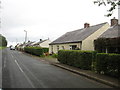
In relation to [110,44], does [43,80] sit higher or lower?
lower

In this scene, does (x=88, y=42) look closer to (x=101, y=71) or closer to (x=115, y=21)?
(x=115, y=21)

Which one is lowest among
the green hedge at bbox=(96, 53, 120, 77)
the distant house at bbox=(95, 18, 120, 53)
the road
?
the road

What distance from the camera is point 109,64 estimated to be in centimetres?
997

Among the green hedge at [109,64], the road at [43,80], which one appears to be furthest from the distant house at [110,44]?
the road at [43,80]

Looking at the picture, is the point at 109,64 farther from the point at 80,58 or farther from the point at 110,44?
the point at 110,44

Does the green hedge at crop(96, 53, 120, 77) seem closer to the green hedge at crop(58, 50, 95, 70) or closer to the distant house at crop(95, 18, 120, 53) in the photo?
the green hedge at crop(58, 50, 95, 70)

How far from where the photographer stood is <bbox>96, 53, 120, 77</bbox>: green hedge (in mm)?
9413

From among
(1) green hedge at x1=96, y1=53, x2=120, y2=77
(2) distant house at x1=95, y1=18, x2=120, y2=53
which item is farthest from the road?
(2) distant house at x1=95, y1=18, x2=120, y2=53

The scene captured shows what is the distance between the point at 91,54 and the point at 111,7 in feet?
16.2

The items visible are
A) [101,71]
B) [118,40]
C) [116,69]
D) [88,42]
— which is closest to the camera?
[116,69]

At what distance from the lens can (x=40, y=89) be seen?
710 cm

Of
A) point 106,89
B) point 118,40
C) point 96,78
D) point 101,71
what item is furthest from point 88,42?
point 106,89

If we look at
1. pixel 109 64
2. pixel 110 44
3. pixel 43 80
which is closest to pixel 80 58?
pixel 109 64

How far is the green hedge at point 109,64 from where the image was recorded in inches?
371
